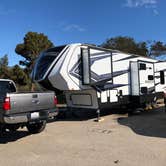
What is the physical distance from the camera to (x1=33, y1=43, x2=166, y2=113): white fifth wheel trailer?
34.9 ft

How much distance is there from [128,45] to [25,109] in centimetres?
3127

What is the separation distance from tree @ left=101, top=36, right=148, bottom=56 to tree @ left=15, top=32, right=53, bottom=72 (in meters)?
10.2

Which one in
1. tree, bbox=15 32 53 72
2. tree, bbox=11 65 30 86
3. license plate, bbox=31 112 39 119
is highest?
tree, bbox=15 32 53 72

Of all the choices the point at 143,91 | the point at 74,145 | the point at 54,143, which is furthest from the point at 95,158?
the point at 143,91

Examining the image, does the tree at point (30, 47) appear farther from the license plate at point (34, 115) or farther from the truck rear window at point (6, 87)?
the license plate at point (34, 115)

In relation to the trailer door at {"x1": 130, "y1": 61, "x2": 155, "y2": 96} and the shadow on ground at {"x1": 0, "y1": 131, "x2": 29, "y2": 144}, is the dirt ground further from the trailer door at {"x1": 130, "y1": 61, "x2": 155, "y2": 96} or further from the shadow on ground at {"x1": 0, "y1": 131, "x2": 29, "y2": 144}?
the trailer door at {"x1": 130, "y1": 61, "x2": 155, "y2": 96}

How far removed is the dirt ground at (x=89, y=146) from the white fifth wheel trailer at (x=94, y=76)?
1.85m

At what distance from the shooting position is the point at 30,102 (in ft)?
25.8

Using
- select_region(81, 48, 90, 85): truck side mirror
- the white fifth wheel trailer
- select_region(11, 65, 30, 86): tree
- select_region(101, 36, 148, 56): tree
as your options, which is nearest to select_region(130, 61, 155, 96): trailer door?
the white fifth wheel trailer

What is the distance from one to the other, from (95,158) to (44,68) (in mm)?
5780

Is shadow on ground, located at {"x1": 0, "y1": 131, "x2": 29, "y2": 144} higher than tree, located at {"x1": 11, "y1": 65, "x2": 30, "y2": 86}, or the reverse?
tree, located at {"x1": 11, "y1": 65, "x2": 30, "y2": 86}

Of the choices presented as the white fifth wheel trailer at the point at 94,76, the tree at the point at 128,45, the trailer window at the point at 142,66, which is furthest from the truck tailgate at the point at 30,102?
the tree at the point at 128,45

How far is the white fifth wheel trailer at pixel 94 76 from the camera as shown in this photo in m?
10.6

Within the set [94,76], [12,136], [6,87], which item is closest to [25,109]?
[12,136]
